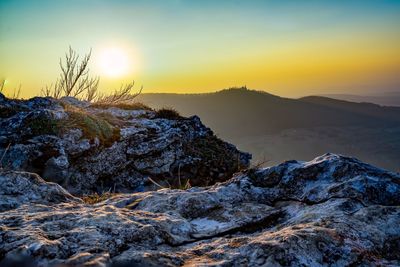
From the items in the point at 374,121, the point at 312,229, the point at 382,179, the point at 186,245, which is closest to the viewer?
the point at 312,229

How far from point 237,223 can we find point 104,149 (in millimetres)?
5910

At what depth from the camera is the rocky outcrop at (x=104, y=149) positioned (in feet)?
24.3

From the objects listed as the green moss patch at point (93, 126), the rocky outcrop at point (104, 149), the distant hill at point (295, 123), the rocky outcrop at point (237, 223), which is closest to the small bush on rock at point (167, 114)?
the rocky outcrop at point (104, 149)

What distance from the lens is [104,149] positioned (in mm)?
8375

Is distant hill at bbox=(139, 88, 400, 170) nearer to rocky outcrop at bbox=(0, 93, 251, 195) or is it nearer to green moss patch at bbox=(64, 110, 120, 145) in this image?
rocky outcrop at bbox=(0, 93, 251, 195)

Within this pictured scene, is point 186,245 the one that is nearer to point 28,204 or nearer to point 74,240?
point 74,240

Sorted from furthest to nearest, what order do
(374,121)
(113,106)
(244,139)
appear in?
(374,121), (244,139), (113,106)

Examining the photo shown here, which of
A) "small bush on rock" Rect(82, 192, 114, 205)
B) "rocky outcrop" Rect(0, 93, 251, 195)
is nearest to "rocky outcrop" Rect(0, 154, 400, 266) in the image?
"small bush on rock" Rect(82, 192, 114, 205)

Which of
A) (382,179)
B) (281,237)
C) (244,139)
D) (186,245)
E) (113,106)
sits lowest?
(244,139)

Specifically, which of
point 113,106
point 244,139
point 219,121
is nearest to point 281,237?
point 113,106

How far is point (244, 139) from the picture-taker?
9488 centimetres

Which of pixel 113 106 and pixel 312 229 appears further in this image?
pixel 113 106

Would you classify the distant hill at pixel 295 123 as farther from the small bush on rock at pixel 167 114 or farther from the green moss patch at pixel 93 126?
the green moss patch at pixel 93 126

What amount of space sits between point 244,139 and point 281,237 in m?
93.2
